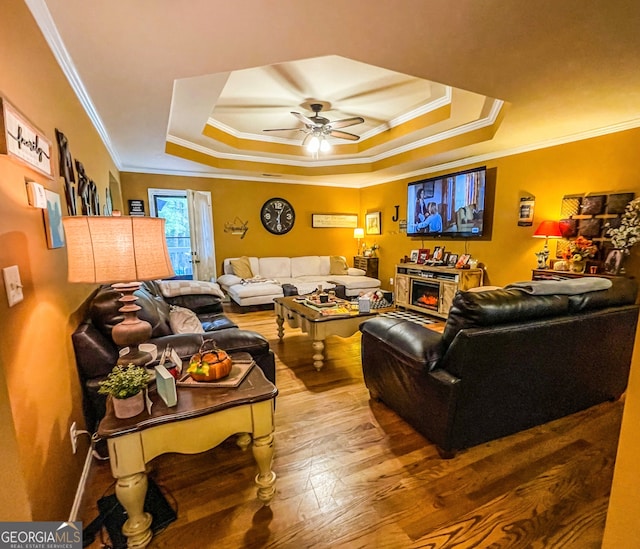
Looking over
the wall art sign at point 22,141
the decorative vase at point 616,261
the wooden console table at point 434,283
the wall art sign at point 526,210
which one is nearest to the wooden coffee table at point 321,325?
the wooden console table at point 434,283

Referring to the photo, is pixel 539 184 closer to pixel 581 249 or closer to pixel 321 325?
pixel 581 249

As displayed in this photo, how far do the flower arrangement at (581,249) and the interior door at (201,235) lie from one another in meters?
5.20

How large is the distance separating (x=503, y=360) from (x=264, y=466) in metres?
1.34

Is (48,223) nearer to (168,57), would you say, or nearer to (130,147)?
(168,57)

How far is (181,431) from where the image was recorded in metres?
1.22

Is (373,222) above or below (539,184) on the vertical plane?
below

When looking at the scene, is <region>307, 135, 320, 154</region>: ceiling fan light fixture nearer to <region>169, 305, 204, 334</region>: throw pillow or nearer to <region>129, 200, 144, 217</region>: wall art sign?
<region>169, 305, 204, 334</region>: throw pillow

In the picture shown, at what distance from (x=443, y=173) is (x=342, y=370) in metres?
3.75

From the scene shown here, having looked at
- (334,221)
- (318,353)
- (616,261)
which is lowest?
(318,353)

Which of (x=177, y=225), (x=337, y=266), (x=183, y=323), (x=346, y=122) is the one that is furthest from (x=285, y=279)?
(x=183, y=323)

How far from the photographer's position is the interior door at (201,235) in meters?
5.29

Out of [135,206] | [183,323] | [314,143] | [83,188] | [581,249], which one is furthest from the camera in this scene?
[135,206]

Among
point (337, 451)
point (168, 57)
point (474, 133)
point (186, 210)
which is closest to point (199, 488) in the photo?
point (337, 451)

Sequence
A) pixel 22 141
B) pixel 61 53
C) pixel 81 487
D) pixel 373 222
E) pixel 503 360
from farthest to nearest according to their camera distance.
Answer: pixel 373 222 < pixel 61 53 < pixel 503 360 < pixel 81 487 < pixel 22 141
